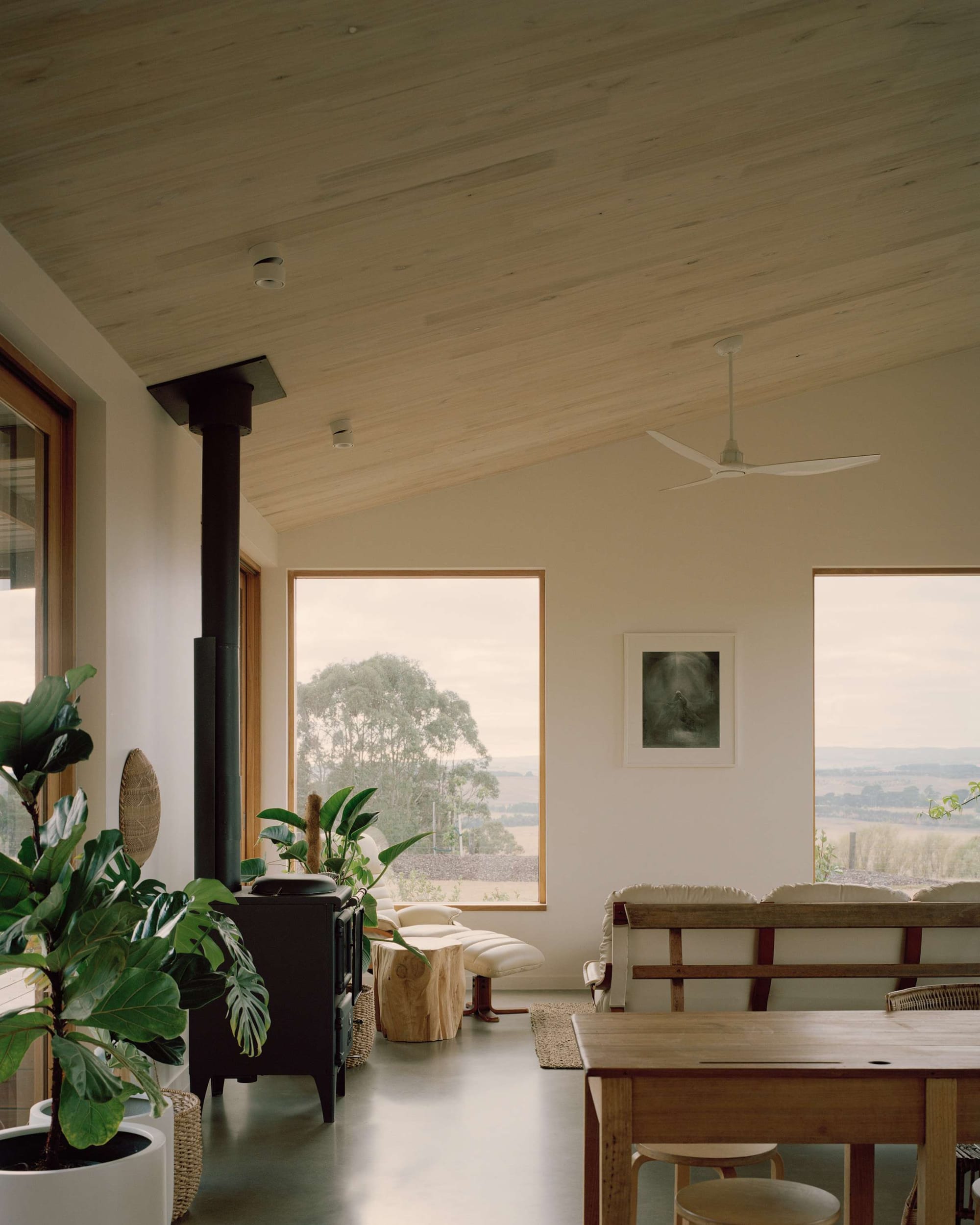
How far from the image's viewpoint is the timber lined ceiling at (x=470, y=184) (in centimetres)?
249

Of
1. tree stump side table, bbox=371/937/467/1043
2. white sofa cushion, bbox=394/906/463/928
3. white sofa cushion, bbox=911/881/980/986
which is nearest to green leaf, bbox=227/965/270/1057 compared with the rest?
tree stump side table, bbox=371/937/467/1043

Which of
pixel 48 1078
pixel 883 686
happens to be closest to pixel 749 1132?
pixel 48 1078

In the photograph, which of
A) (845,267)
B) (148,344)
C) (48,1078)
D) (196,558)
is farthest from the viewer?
(845,267)

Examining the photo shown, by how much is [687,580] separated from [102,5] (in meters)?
5.73

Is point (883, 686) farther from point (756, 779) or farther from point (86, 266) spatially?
point (86, 266)

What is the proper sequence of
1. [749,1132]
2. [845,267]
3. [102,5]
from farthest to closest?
[845,267], [749,1132], [102,5]

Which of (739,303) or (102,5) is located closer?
(102,5)

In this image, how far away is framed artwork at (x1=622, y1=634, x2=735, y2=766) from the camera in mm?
7320

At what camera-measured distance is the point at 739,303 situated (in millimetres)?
5430

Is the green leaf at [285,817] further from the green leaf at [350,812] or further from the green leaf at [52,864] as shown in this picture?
the green leaf at [52,864]

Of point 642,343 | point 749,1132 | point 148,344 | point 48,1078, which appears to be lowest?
point 48,1078

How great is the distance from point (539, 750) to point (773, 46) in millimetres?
4979

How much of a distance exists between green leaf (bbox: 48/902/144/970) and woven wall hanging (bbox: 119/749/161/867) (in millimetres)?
1661

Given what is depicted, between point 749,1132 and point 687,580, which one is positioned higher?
point 687,580
